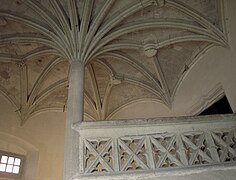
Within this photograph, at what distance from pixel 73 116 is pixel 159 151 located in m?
1.93

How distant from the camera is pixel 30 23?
8.49 m

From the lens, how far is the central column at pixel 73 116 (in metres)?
5.80

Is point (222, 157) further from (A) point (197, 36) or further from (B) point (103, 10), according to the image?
(B) point (103, 10)

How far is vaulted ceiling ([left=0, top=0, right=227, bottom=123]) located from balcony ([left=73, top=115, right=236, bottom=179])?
256 cm

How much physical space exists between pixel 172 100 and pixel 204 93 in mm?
1468

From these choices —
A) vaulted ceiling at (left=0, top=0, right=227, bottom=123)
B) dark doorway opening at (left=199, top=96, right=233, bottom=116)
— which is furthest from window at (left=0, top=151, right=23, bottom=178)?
dark doorway opening at (left=199, top=96, right=233, bottom=116)

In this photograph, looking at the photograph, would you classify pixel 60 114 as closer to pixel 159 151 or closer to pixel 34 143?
pixel 34 143

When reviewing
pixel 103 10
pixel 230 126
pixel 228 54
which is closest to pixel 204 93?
pixel 228 54

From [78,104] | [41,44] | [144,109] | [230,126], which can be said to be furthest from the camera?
[144,109]

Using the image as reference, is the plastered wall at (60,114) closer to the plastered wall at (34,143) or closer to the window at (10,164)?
the plastered wall at (34,143)

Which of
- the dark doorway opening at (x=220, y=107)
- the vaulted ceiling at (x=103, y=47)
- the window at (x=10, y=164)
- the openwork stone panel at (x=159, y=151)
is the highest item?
the vaulted ceiling at (x=103, y=47)

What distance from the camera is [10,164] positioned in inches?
378

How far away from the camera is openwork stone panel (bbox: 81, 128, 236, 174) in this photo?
5578 millimetres

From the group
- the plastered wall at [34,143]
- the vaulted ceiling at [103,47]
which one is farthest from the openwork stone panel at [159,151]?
the plastered wall at [34,143]
